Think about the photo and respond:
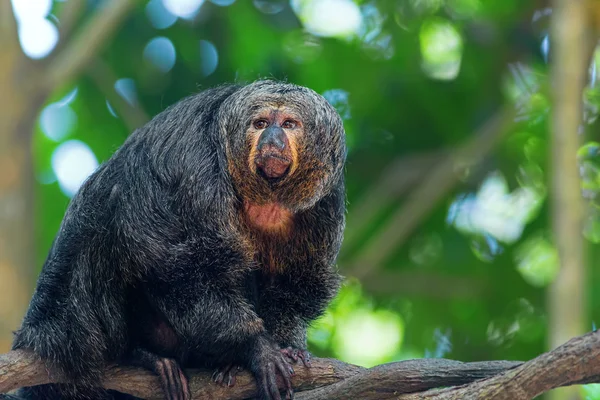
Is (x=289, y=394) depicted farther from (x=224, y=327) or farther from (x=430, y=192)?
(x=430, y=192)

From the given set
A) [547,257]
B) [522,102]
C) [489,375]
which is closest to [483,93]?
[522,102]

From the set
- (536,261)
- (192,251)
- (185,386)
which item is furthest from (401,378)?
(536,261)

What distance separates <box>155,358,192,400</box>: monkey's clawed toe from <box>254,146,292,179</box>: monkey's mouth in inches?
49.4

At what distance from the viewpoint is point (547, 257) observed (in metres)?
10.6

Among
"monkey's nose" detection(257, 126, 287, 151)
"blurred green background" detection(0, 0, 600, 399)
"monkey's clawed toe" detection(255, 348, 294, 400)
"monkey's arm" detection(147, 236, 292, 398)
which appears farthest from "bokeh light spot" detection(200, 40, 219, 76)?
"monkey's clawed toe" detection(255, 348, 294, 400)

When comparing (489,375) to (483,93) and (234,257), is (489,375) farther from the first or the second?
(483,93)

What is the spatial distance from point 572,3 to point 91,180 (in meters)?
4.96

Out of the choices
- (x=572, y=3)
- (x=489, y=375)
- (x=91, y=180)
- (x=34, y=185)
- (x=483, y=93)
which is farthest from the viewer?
(x=483, y=93)

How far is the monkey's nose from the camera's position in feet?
18.1

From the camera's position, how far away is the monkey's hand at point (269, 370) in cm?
509

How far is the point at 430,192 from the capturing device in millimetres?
10531

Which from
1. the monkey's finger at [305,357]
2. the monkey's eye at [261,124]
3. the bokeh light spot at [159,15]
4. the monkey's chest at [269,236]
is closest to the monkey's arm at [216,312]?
the monkey's finger at [305,357]

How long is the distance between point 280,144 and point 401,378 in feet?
5.43

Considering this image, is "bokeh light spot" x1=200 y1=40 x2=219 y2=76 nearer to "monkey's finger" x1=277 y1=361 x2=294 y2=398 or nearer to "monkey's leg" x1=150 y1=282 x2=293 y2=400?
"monkey's leg" x1=150 y1=282 x2=293 y2=400
